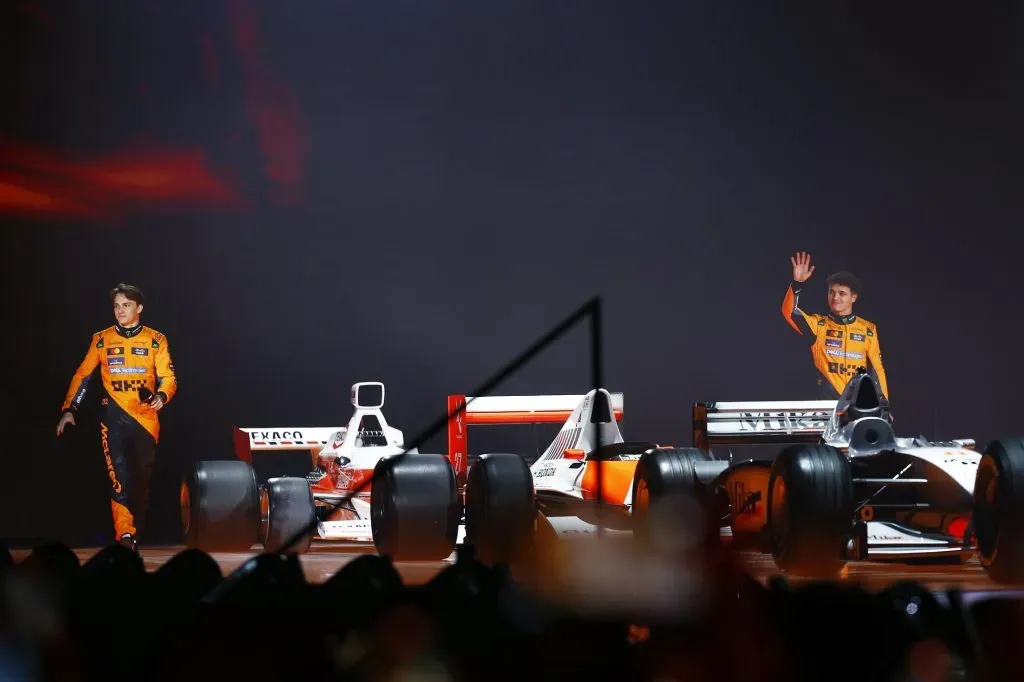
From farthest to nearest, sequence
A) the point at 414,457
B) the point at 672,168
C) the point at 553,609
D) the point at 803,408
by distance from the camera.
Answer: the point at 672,168
the point at 803,408
the point at 414,457
the point at 553,609

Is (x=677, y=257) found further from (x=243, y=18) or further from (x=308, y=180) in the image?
(x=243, y=18)

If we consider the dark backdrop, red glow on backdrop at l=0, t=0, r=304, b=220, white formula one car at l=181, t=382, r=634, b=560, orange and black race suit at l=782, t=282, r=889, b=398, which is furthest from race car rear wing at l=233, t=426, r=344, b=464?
orange and black race suit at l=782, t=282, r=889, b=398

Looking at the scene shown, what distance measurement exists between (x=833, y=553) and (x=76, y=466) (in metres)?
7.87

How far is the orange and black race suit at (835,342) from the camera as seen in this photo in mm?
11859

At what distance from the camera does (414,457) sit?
6.95m

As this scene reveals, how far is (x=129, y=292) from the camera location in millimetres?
11055

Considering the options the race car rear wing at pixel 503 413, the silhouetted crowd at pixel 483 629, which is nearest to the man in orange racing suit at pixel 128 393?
the race car rear wing at pixel 503 413

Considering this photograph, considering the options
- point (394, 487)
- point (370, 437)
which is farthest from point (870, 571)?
point (370, 437)

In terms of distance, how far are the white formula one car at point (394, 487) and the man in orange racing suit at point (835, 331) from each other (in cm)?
247

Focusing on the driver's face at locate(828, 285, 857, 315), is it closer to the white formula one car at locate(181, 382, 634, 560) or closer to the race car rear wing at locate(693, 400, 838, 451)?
the white formula one car at locate(181, 382, 634, 560)

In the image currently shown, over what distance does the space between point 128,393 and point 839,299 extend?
6.90 metres

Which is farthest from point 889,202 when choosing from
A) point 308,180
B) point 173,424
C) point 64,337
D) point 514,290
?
point 64,337

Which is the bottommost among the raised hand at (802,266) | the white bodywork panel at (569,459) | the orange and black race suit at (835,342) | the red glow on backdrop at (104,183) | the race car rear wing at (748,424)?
the white bodywork panel at (569,459)

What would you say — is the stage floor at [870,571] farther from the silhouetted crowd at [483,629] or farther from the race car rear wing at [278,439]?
the race car rear wing at [278,439]
